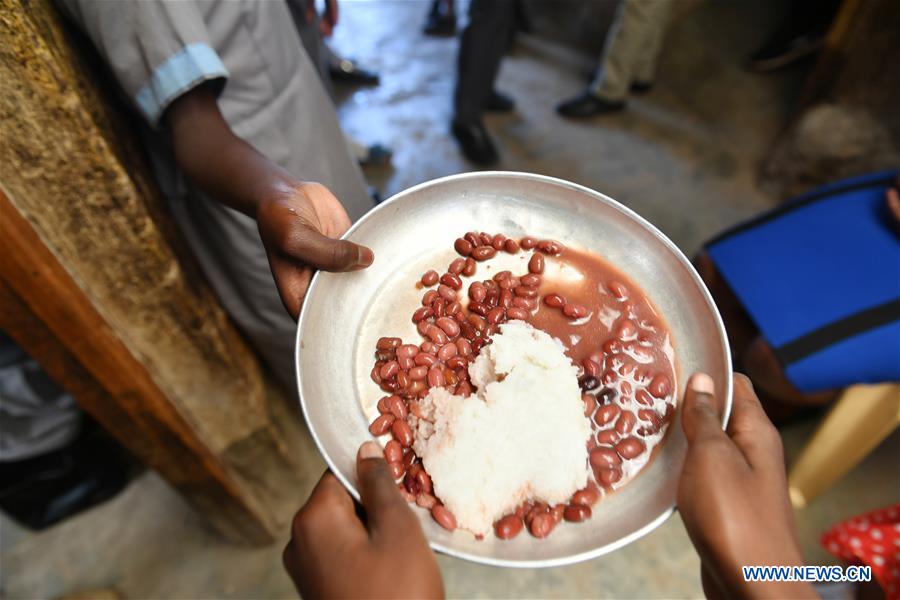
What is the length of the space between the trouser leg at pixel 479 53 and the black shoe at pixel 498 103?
0.32 meters

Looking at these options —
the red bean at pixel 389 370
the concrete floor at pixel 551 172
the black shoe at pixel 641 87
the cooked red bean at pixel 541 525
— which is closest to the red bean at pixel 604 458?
the cooked red bean at pixel 541 525

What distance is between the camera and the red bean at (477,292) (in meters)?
1.00

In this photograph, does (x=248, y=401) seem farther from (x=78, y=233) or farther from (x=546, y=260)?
(x=546, y=260)

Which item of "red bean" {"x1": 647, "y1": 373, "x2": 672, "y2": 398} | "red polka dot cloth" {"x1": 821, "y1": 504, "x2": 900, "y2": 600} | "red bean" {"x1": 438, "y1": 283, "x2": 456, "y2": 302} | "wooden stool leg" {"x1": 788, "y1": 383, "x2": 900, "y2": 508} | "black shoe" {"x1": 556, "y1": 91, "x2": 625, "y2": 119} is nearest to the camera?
"red bean" {"x1": 647, "y1": 373, "x2": 672, "y2": 398}

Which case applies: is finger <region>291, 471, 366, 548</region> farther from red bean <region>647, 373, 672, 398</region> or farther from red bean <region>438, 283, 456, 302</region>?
red bean <region>647, 373, 672, 398</region>

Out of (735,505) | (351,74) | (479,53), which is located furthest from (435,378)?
(351,74)

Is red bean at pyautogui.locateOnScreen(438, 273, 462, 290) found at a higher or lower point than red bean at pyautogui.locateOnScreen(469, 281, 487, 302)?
higher

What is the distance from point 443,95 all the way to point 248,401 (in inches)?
103

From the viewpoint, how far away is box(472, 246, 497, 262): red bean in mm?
1032

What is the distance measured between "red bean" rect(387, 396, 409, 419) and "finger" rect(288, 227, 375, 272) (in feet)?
0.78

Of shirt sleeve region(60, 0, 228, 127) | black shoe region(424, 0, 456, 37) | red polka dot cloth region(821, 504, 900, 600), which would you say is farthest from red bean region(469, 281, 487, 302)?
black shoe region(424, 0, 456, 37)

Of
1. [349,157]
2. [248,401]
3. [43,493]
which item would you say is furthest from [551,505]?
[43,493]

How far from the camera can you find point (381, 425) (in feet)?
2.88

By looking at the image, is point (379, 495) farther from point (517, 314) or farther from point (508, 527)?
point (517, 314)
